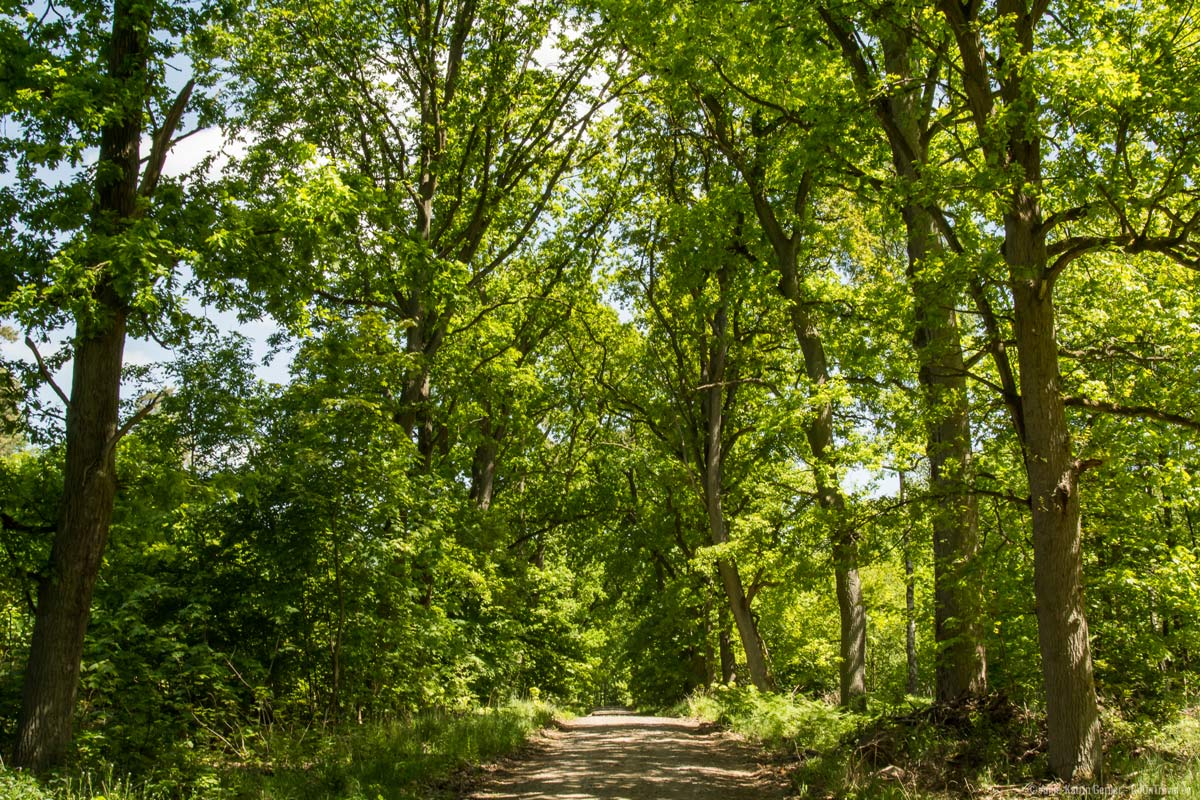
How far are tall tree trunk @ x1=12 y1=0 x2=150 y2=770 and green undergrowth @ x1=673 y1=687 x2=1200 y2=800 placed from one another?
7501mm

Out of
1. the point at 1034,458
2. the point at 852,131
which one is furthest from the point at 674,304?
the point at 1034,458

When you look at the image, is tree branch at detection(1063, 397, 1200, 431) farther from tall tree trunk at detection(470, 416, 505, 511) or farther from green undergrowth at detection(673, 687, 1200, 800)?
tall tree trunk at detection(470, 416, 505, 511)

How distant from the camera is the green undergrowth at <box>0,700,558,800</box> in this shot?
6738mm

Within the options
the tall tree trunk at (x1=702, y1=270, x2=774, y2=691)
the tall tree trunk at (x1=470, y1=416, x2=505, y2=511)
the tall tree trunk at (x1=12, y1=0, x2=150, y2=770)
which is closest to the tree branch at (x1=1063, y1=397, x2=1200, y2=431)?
the tall tree trunk at (x1=12, y1=0, x2=150, y2=770)

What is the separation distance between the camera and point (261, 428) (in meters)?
12.1

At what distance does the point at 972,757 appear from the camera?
7984mm

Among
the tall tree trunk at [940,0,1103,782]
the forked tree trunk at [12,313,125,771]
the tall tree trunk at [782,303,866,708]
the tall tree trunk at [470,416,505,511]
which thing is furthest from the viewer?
the tall tree trunk at [470,416,505,511]

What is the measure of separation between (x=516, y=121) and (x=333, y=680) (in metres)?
11.6

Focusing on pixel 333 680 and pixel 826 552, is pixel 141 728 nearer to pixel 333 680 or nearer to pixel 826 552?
pixel 333 680

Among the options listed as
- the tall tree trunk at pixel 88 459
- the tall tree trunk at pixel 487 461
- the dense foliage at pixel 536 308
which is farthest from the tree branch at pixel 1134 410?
the tall tree trunk at pixel 487 461

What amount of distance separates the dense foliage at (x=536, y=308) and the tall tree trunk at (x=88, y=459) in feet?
0.12

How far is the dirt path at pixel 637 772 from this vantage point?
8.98 m

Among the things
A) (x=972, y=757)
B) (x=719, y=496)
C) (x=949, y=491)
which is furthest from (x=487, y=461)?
(x=972, y=757)

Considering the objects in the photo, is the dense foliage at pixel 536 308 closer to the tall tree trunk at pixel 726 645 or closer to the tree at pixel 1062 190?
the tree at pixel 1062 190
